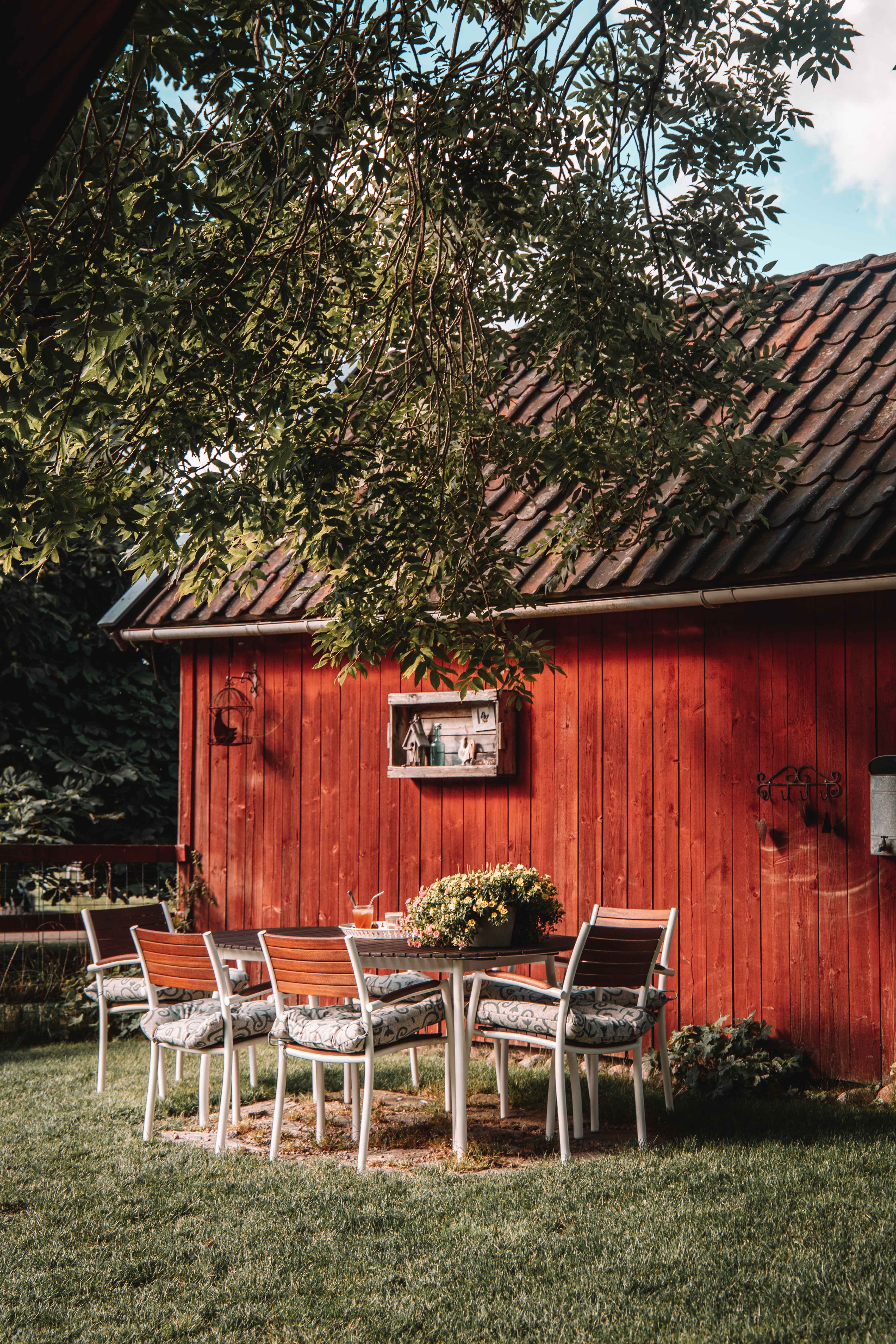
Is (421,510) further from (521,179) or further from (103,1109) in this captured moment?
(103,1109)

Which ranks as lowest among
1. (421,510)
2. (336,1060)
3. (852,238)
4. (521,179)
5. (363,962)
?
(336,1060)

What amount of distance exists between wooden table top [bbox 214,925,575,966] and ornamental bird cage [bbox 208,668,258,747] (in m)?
2.78

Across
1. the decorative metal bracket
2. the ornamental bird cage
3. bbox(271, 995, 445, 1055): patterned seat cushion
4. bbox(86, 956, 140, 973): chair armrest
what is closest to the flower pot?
bbox(271, 995, 445, 1055): patterned seat cushion

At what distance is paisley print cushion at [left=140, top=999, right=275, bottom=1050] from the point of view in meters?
5.66

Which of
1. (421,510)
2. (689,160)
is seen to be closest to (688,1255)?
(421,510)

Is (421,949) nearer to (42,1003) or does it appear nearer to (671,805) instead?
(671,805)

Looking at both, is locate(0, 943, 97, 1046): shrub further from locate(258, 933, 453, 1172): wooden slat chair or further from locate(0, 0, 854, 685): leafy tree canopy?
locate(0, 0, 854, 685): leafy tree canopy

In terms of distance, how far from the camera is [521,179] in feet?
17.5

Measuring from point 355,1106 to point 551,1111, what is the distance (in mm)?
971

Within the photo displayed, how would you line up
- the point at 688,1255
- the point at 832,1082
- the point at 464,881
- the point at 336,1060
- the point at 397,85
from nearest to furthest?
the point at 688,1255, the point at 397,85, the point at 336,1060, the point at 464,881, the point at 832,1082

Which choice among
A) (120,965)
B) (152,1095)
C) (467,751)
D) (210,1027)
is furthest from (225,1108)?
(467,751)

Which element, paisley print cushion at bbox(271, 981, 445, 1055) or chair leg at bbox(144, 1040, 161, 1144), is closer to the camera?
paisley print cushion at bbox(271, 981, 445, 1055)

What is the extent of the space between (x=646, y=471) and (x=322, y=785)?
3.71 metres

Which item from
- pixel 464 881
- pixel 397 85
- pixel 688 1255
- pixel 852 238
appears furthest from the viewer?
pixel 852 238
